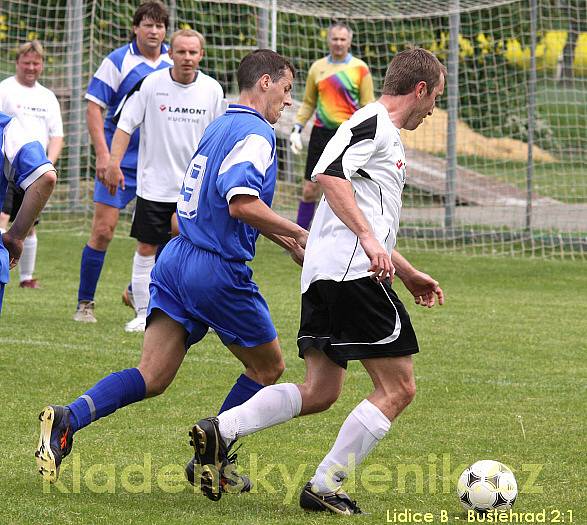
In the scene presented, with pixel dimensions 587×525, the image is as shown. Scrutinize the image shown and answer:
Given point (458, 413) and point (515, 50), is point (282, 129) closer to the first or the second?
point (515, 50)

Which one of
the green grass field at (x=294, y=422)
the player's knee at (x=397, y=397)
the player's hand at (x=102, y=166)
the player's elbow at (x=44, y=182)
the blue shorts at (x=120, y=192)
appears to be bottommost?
the green grass field at (x=294, y=422)

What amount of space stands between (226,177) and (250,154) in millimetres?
127

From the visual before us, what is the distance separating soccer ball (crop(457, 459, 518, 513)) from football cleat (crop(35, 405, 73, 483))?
1494 mm

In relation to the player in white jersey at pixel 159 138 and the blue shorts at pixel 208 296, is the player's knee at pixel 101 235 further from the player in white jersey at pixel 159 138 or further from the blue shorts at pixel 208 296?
the blue shorts at pixel 208 296

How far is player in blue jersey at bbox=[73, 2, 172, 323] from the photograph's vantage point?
28.9ft

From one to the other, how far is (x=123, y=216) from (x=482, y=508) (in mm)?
11648

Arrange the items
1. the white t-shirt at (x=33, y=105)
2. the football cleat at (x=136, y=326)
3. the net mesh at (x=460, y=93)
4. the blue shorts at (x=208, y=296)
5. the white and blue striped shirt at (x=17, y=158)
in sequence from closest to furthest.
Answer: the white and blue striped shirt at (x=17, y=158)
the blue shorts at (x=208, y=296)
the football cleat at (x=136, y=326)
the white t-shirt at (x=33, y=105)
the net mesh at (x=460, y=93)

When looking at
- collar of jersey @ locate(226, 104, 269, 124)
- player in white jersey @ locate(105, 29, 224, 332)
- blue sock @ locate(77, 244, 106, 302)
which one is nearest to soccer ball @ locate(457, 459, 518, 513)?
collar of jersey @ locate(226, 104, 269, 124)

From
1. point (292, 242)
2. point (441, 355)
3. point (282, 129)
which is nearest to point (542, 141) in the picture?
point (282, 129)

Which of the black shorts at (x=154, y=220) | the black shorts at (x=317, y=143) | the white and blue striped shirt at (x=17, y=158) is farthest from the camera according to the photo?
the black shorts at (x=317, y=143)

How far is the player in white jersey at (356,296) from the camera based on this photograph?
4457 millimetres

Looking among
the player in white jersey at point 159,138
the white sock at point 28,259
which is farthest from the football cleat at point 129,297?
the white sock at point 28,259

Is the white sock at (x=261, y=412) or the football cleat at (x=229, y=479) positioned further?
the football cleat at (x=229, y=479)

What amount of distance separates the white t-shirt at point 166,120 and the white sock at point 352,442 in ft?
13.6
